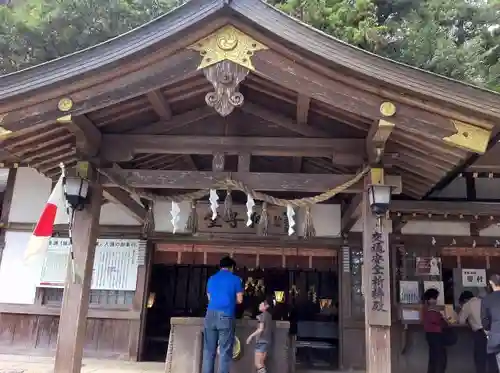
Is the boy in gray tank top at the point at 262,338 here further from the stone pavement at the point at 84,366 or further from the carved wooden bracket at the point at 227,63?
the carved wooden bracket at the point at 227,63

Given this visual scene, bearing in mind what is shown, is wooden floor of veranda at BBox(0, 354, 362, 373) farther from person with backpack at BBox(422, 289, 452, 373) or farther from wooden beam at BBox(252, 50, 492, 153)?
wooden beam at BBox(252, 50, 492, 153)

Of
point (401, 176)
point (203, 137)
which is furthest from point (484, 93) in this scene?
point (203, 137)

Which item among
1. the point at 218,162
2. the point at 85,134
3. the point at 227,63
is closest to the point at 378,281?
the point at 218,162

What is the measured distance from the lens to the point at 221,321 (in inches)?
246

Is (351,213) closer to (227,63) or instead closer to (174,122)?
(174,122)

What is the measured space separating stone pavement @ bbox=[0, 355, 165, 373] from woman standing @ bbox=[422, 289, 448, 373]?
4808 mm

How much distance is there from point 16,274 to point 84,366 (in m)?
2.65

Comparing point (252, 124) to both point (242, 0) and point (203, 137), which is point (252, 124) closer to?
point (203, 137)

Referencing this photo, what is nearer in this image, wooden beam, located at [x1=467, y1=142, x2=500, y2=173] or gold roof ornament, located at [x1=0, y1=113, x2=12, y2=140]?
gold roof ornament, located at [x1=0, y1=113, x2=12, y2=140]

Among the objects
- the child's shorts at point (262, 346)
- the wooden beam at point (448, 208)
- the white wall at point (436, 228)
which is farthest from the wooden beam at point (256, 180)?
the white wall at point (436, 228)

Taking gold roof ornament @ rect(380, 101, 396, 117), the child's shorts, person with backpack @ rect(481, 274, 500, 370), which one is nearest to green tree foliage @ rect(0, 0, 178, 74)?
the child's shorts

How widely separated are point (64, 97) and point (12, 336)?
20.0 ft

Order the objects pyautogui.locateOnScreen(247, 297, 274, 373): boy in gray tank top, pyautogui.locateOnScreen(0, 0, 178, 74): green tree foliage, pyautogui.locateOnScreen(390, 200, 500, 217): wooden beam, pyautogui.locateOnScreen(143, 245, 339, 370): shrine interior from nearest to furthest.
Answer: pyautogui.locateOnScreen(247, 297, 274, 373): boy in gray tank top
pyautogui.locateOnScreen(390, 200, 500, 217): wooden beam
pyautogui.locateOnScreen(0, 0, 178, 74): green tree foliage
pyautogui.locateOnScreen(143, 245, 339, 370): shrine interior

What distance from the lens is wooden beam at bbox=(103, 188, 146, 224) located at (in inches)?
289
